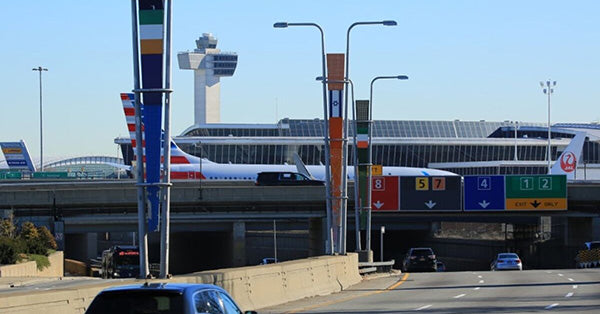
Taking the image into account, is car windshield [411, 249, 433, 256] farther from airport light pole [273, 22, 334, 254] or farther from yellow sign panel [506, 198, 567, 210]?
airport light pole [273, 22, 334, 254]

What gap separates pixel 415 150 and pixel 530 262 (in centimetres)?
8488

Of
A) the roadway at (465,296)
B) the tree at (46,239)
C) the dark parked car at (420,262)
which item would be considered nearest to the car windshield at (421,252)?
the dark parked car at (420,262)

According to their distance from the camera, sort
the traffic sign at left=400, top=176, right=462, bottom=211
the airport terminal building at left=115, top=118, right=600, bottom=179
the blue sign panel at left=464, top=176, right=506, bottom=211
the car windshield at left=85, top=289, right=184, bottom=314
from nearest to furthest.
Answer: the car windshield at left=85, top=289, right=184, bottom=314 < the blue sign panel at left=464, top=176, right=506, bottom=211 < the traffic sign at left=400, top=176, right=462, bottom=211 < the airport terminal building at left=115, top=118, right=600, bottom=179

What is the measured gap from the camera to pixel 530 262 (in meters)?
84.7

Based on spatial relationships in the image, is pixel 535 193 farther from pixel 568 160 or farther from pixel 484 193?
pixel 568 160

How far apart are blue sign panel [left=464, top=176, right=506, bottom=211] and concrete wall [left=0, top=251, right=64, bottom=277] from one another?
28464mm

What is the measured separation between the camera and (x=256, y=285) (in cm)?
2709

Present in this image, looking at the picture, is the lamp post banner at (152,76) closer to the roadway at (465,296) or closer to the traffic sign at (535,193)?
the roadway at (465,296)

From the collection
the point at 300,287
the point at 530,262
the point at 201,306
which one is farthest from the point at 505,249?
the point at 201,306

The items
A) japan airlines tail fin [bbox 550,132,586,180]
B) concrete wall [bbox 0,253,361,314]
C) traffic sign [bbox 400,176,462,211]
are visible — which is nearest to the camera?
concrete wall [bbox 0,253,361,314]

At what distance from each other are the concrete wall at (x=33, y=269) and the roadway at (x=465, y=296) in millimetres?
16498

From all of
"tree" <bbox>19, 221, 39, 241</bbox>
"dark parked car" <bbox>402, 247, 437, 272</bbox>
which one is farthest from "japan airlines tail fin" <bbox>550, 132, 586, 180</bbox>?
"tree" <bbox>19, 221, 39, 241</bbox>

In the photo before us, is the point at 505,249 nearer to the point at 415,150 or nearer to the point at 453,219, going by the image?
the point at 453,219

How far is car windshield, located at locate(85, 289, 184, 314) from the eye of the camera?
12.9 m
